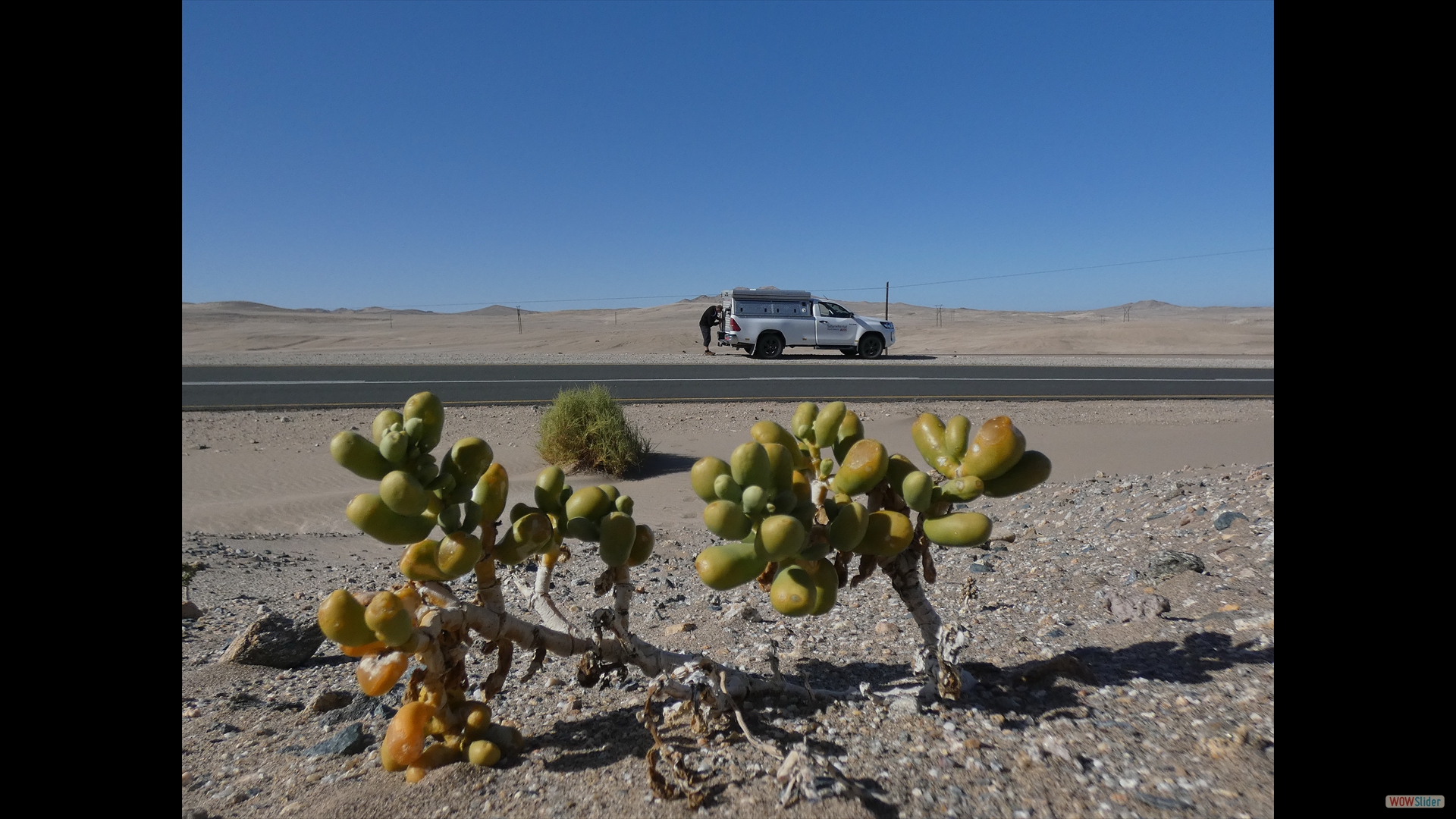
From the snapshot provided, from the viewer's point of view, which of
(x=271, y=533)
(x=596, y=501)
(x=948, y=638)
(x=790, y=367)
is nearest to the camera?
(x=596, y=501)

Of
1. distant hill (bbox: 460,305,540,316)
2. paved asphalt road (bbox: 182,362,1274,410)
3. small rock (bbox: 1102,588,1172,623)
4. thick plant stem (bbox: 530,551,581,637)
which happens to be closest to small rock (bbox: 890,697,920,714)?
thick plant stem (bbox: 530,551,581,637)

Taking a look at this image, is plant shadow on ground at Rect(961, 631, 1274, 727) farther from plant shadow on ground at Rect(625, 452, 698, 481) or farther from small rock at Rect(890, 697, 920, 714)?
plant shadow on ground at Rect(625, 452, 698, 481)

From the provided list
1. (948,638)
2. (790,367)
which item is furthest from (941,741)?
(790,367)

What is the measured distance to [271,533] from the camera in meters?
7.05

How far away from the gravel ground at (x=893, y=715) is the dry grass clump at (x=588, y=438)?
Result: 5.74 metres

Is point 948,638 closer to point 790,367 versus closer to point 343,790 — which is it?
point 343,790

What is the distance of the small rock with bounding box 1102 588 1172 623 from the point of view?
275cm

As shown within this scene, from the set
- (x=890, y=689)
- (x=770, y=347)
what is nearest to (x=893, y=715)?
(x=890, y=689)

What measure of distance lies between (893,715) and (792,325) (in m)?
23.7

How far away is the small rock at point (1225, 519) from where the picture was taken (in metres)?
4.05

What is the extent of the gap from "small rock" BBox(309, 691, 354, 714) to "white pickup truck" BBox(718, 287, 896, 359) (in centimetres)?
2250

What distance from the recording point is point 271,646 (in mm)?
2898
